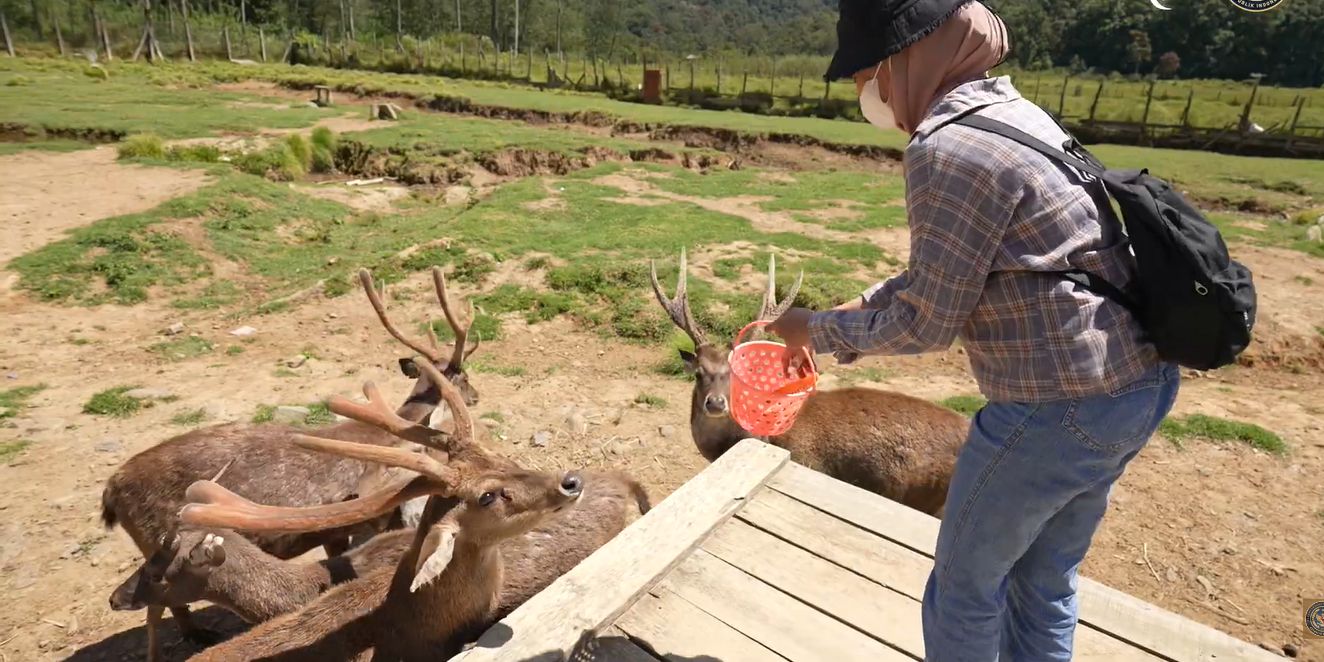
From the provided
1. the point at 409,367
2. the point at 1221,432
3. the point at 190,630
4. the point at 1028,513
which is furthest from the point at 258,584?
the point at 1221,432

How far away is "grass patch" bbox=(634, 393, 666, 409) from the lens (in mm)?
6910

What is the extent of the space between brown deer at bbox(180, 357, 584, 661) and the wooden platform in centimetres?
31

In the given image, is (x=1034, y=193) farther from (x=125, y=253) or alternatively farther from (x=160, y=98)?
(x=160, y=98)

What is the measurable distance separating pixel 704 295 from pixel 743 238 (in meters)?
2.55

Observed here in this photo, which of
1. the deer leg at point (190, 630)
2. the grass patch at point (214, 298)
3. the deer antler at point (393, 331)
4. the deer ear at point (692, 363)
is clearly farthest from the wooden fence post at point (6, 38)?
the deer ear at point (692, 363)

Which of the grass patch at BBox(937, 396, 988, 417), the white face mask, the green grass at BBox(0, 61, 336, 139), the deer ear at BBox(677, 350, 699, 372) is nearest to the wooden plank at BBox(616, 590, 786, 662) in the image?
the white face mask

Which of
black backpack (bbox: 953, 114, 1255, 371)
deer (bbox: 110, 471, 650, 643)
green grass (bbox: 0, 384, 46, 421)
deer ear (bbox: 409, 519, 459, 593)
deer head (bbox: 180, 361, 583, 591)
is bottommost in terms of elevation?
green grass (bbox: 0, 384, 46, 421)

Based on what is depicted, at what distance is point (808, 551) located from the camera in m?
3.47

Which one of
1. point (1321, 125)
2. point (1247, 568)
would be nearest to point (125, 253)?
point (1247, 568)

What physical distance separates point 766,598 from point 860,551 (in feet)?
1.86

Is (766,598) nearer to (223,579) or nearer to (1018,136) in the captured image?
(1018,136)

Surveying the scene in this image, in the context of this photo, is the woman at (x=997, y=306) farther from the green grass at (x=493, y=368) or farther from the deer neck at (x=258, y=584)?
the green grass at (x=493, y=368)

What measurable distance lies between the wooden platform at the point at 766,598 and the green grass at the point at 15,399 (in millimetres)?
5839

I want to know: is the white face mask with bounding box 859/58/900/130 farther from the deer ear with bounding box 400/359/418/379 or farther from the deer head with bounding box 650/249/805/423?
the deer ear with bounding box 400/359/418/379
